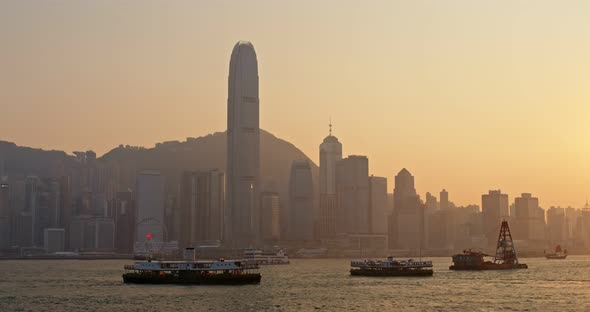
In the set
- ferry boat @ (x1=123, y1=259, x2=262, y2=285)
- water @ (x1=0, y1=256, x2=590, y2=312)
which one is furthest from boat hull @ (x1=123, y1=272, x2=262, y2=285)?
water @ (x1=0, y1=256, x2=590, y2=312)

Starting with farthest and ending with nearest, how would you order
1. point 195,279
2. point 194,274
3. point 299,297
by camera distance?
point 194,274
point 195,279
point 299,297

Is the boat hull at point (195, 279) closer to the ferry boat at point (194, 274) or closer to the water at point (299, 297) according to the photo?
the ferry boat at point (194, 274)

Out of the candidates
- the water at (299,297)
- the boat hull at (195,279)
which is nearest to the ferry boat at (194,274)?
the boat hull at (195,279)

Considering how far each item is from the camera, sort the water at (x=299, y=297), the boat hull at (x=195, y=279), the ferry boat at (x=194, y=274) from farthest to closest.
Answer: the ferry boat at (x=194, y=274)
the boat hull at (x=195, y=279)
the water at (x=299, y=297)

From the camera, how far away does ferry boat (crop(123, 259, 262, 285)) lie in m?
186

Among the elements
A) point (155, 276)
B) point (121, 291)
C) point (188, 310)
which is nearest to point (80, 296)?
point (121, 291)

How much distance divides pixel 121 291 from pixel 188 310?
3995 centimetres

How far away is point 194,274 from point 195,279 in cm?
143

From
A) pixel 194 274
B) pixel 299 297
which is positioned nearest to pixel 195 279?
pixel 194 274

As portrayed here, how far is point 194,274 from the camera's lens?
615 ft

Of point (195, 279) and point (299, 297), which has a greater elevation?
point (195, 279)

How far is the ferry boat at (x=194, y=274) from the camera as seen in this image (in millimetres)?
186375

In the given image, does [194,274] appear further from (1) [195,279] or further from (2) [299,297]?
(2) [299,297]

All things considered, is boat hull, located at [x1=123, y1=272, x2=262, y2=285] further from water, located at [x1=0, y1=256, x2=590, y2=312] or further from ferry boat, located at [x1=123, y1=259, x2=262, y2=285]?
water, located at [x1=0, y1=256, x2=590, y2=312]
